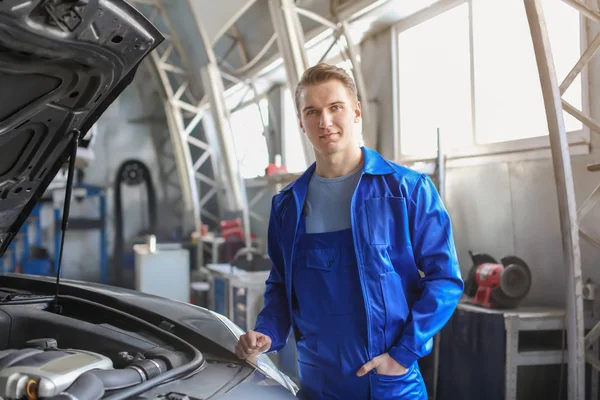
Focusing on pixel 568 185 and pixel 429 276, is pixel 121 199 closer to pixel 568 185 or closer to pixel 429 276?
pixel 568 185

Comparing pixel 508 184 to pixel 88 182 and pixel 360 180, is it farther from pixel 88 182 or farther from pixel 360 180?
pixel 88 182

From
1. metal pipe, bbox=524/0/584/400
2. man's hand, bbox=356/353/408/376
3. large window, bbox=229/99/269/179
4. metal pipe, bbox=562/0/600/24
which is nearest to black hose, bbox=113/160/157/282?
large window, bbox=229/99/269/179

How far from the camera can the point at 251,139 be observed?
25.0 ft

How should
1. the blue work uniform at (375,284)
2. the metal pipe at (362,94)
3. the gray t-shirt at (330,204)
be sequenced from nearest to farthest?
the blue work uniform at (375,284), the gray t-shirt at (330,204), the metal pipe at (362,94)

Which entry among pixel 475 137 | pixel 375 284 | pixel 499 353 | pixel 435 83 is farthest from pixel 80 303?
pixel 435 83

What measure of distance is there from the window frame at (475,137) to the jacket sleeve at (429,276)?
1.96 metres

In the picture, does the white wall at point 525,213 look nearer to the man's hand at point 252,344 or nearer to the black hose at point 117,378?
the man's hand at point 252,344

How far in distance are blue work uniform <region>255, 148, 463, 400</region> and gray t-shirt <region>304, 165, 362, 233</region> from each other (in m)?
0.03

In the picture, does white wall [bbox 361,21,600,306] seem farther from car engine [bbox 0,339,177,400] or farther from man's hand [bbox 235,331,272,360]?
car engine [bbox 0,339,177,400]

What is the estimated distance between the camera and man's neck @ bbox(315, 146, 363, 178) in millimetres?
1382

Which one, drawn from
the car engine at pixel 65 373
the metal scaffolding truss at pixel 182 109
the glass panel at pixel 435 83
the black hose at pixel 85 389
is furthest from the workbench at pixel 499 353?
the metal scaffolding truss at pixel 182 109

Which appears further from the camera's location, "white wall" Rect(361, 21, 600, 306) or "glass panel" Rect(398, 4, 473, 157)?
"glass panel" Rect(398, 4, 473, 157)

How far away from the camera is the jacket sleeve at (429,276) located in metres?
1.21

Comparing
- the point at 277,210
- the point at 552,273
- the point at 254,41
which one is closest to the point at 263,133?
the point at 254,41
